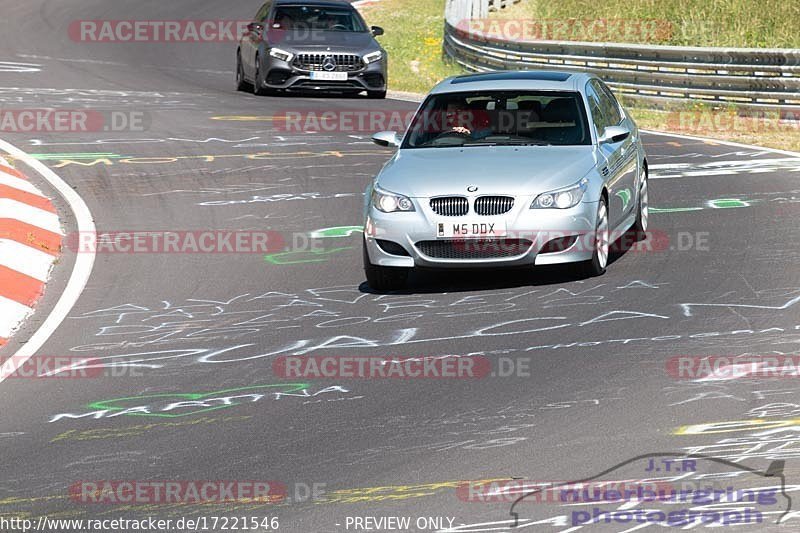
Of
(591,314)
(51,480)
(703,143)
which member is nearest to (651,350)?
(591,314)

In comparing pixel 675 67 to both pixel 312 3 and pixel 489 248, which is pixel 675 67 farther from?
pixel 489 248

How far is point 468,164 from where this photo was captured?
11.7 m

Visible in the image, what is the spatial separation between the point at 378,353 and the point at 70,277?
393 cm

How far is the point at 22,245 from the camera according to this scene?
1312 cm

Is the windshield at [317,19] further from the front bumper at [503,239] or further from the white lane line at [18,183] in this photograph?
the front bumper at [503,239]

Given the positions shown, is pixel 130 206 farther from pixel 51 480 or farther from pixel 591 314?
pixel 51 480

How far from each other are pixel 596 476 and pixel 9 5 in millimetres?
34144

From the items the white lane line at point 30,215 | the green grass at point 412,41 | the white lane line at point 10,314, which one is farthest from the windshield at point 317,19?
the white lane line at point 10,314

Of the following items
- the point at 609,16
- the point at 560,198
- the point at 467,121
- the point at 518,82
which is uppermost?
the point at 518,82

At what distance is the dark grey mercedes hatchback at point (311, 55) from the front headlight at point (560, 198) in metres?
13.6

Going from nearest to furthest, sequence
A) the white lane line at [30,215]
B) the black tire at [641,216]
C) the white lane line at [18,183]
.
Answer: the black tire at [641,216], the white lane line at [30,215], the white lane line at [18,183]

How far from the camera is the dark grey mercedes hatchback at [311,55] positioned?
2464 cm

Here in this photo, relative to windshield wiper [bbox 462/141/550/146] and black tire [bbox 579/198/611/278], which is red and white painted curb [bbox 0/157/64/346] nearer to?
windshield wiper [bbox 462/141/550/146]

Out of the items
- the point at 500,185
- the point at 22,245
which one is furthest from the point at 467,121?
the point at 22,245
